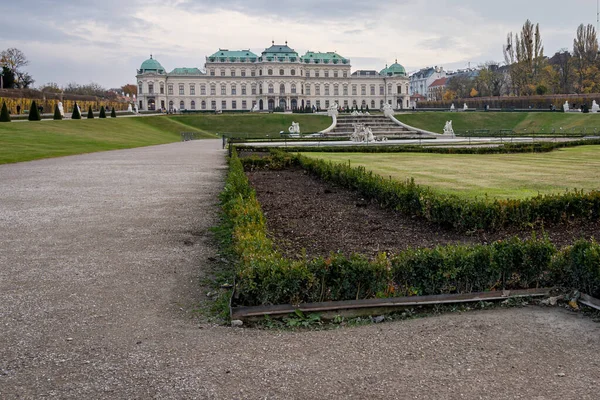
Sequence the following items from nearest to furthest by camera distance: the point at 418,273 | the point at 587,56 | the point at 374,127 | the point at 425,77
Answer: the point at 418,273, the point at 374,127, the point at 587,56, the point at 425,77

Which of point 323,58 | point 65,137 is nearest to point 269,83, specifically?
point 323,58

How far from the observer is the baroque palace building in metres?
105

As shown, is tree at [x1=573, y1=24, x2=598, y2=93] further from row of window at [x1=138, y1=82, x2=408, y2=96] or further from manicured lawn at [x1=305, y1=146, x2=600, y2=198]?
manicured lawn at [x1=305, y1=146, x2=600, y2=198]

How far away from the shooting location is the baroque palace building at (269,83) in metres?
105

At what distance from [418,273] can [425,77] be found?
170859 mm

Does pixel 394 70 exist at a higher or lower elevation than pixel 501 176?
higher

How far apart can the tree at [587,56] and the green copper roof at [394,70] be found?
39049 mm

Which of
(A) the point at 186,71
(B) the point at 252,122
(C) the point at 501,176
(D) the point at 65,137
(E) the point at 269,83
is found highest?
(A) the point at 186,71

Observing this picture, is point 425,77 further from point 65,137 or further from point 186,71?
point 65,137

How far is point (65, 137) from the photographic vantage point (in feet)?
120

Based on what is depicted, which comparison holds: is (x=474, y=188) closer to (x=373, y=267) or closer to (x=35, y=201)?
(x=373, y=267)

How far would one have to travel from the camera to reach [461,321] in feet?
17.0

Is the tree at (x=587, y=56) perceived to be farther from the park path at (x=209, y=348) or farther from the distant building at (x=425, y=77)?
the distant building at (x=425, y=77)

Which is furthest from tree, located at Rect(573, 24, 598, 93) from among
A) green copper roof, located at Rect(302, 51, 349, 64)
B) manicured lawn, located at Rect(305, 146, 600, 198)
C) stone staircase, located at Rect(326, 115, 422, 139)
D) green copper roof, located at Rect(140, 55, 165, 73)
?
green copper roof, located at Rect(140, 55, 165, 73)
